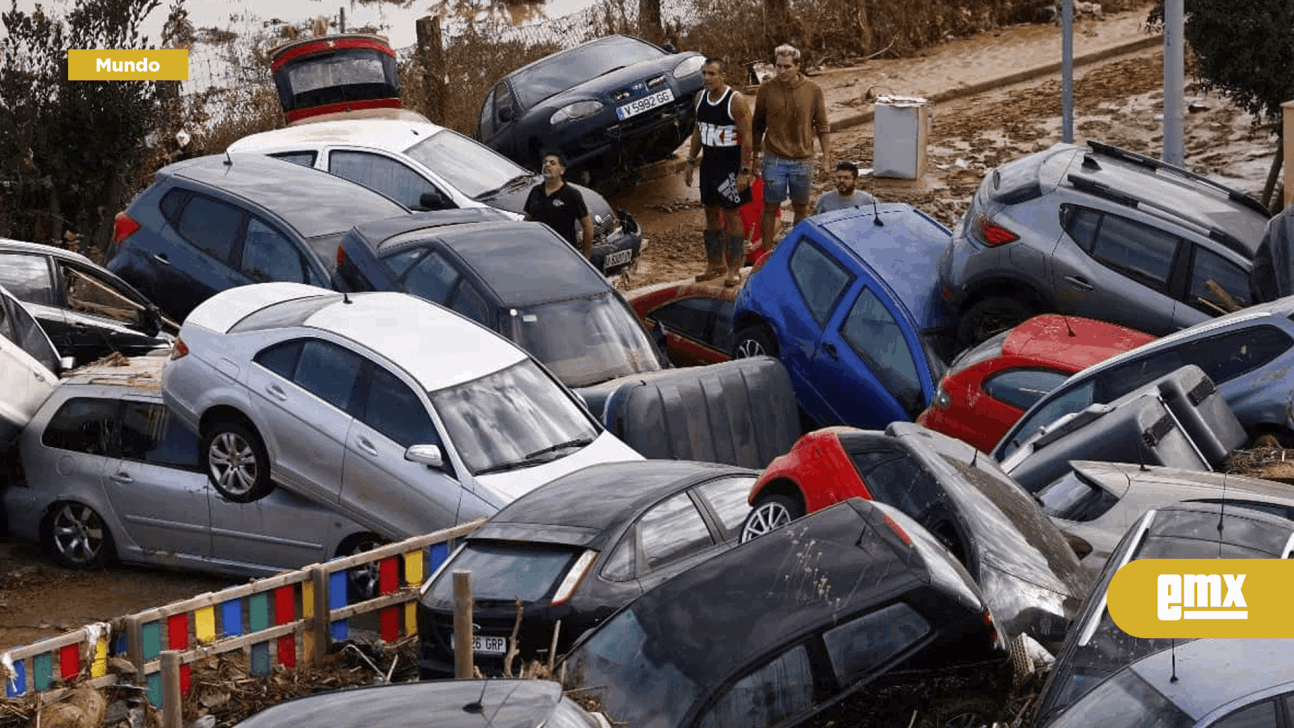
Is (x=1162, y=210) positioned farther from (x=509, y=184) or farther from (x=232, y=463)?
(x=232, y=463)

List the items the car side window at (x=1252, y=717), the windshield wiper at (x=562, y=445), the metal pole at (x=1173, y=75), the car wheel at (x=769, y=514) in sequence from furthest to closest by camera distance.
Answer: the metal pole at (x=1173, y=75) → the windshield wiper at (x=562, y=445) → the car wheel at (x=769, y=514) → the car side window at (x=1252, y=717)

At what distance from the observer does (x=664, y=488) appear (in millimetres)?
9469

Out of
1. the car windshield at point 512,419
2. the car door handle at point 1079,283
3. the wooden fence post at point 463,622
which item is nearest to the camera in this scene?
the wooden fence post at point 463,622

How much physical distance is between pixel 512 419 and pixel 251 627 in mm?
2634

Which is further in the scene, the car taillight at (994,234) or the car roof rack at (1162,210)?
the car taillight at (994,234)

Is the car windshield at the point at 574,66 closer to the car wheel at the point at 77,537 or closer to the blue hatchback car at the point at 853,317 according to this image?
the blue hatchback car at the point at 853,317

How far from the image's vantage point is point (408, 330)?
464 inches

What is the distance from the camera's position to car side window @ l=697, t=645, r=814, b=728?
7211 mm

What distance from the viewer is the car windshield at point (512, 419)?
11125 mm

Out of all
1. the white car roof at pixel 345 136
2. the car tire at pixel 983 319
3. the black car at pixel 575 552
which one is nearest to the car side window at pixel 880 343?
the car tire at pixel 983 319

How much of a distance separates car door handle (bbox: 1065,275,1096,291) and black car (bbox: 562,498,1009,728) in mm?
6156

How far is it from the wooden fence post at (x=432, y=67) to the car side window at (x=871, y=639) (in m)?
16.4

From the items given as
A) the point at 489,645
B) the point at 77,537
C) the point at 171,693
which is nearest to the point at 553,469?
the point at 489,645

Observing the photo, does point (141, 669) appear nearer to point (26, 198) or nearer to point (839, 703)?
point (839, 703)
